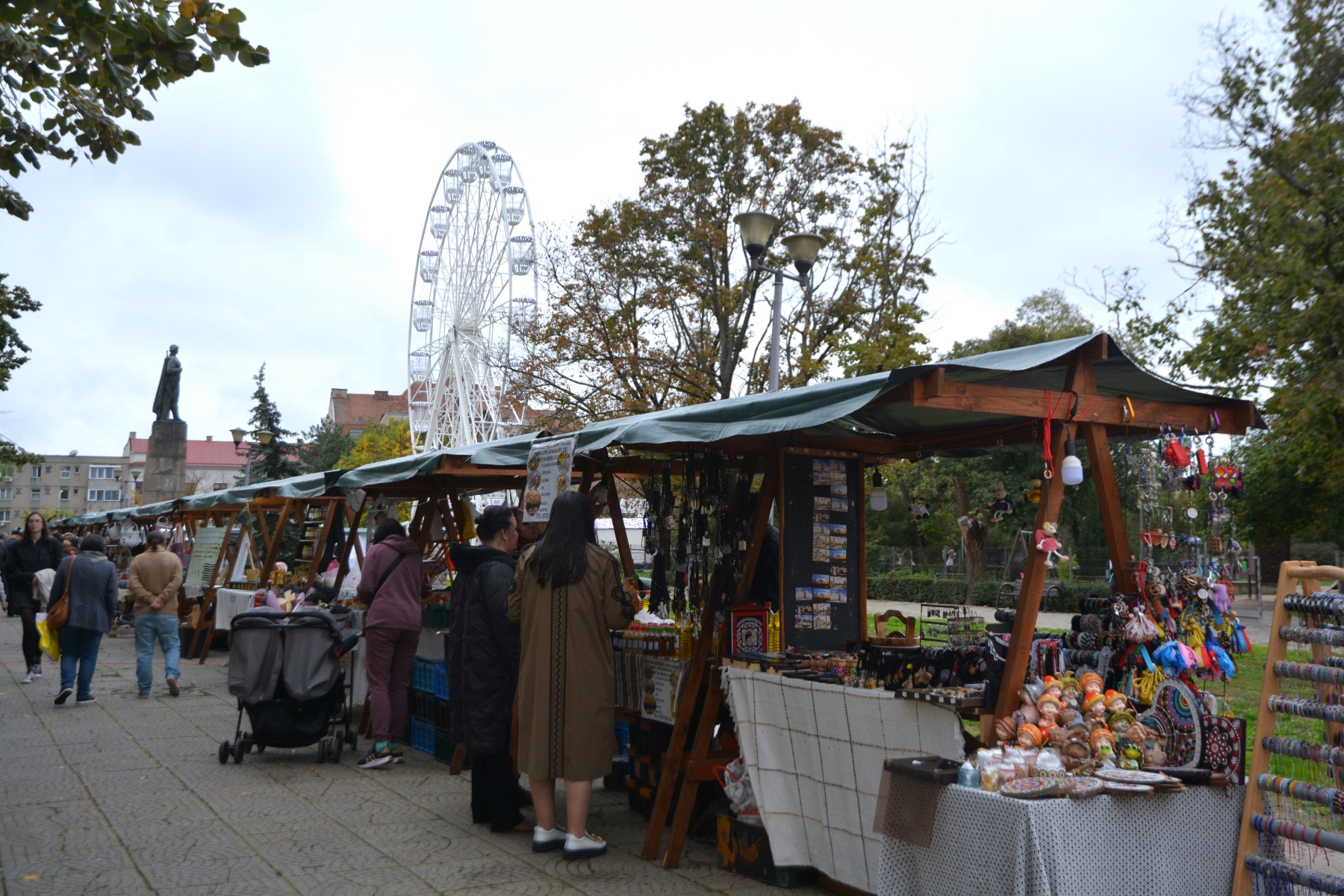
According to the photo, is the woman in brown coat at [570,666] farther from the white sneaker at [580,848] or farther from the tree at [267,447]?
the tree at [267,447]

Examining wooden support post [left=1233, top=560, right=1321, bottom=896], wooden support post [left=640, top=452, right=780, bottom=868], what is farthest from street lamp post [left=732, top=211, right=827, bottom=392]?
wooden support post [left=1233, top=560, right=1321, bottom=896]

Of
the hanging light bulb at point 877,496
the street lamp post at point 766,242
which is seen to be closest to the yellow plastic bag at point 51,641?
the street lamp post at point 766,242

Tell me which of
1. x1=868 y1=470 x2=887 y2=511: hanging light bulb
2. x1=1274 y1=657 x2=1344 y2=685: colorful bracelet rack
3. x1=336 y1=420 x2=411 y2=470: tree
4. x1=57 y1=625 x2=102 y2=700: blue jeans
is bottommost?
x1=57 y1=625 x2=102 y2=700: blue jeans

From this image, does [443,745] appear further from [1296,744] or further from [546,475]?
[1296,744]

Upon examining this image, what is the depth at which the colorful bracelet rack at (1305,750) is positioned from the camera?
137 inches

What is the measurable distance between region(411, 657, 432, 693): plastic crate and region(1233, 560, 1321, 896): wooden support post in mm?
5520

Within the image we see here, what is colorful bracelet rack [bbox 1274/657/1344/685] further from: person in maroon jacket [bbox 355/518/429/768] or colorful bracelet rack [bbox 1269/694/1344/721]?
person in maroon jacket [bbox 355/518/429/768]

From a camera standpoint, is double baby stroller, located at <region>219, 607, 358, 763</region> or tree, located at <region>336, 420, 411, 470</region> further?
tree, located at <region>336, 420, 411, 470</region>

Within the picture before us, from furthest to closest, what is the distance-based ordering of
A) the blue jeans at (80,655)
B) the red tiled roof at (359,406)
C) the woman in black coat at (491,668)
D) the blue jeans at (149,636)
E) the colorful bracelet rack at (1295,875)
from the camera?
the red tiled roof at (359,406), the blue jeans at (149,636), the blue jeans at (80,655), the woman in black coat at (491,668), the colorful bracelet rack at (1295,875)

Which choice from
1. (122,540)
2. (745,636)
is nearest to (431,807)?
(745,636)

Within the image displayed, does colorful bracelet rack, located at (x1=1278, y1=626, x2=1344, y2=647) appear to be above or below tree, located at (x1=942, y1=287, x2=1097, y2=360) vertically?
below

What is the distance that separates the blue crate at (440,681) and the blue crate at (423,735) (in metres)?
0.30

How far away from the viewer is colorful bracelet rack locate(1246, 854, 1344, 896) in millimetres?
3438

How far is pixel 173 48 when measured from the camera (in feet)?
17.0
